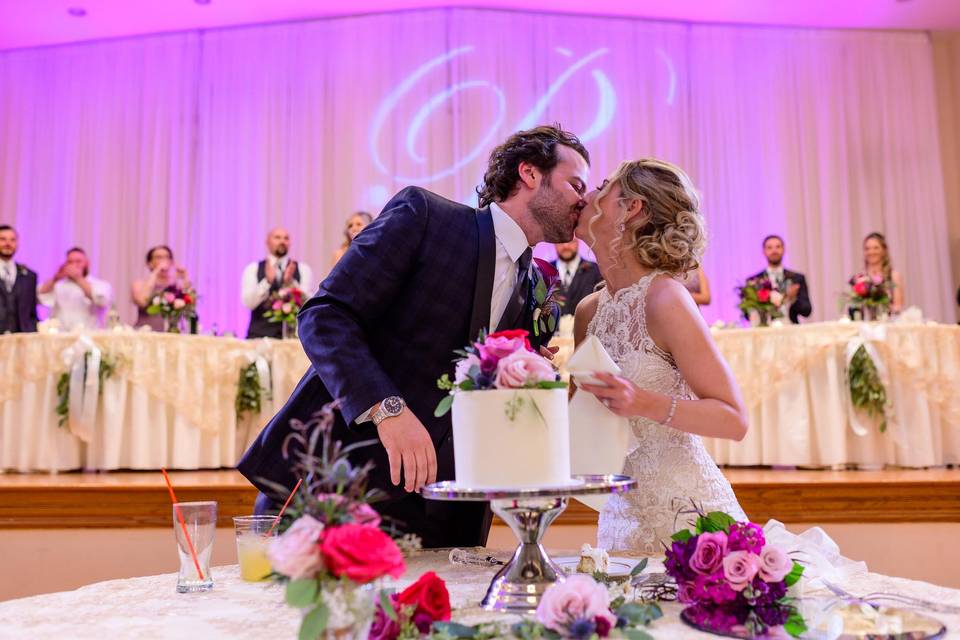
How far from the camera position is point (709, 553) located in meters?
1.38

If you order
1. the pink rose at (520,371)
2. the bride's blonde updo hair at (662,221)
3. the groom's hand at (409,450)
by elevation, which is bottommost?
the groom's hand at (409,450)

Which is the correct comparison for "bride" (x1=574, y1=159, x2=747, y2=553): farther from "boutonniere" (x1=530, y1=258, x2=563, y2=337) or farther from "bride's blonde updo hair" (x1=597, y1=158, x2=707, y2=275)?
"boutonniere" (x1=530, y1=258, x2=563, y2=337)

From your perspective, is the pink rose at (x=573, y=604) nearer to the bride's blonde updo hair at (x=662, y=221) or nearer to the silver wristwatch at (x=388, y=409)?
the silver wristwatch at (x=388, y=409)

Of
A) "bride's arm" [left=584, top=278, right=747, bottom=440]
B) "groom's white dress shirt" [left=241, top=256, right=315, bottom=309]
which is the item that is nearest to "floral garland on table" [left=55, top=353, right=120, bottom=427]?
"groom's white dress shirt" [left=241, top=256, right=315, bottom=309]

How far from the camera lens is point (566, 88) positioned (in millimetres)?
11055

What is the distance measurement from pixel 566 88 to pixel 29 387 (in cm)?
714

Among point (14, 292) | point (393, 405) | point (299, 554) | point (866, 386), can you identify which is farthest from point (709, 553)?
point (14, 292)

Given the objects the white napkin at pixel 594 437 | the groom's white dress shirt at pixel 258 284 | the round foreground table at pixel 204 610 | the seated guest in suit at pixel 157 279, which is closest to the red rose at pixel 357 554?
the round foreground table at pixel 204 610

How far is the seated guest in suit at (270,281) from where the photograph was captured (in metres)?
8.41

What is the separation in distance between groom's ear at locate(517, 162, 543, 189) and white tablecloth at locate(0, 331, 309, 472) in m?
4.39

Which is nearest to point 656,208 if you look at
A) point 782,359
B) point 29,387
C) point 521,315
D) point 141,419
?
point 521,315

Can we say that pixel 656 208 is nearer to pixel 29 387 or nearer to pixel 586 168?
pixel 586 168

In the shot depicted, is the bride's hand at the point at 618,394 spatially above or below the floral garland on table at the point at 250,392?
below

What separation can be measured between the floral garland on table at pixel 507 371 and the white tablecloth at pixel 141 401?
17.7ft
